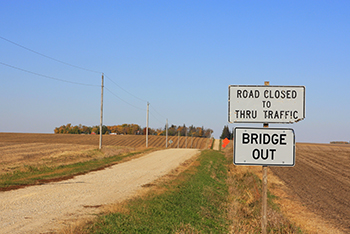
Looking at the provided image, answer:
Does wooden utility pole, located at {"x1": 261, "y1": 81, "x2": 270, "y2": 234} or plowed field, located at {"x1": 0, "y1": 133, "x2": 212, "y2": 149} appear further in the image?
plowed field, located at {"x1": 0, "y1": 133, "x2": 212, "y2": 149}

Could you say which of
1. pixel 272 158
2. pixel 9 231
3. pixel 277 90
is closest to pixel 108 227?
pixel 9 231

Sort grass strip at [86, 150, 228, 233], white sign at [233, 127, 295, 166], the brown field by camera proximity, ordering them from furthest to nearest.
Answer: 1. the brown field
2. grass strip at [86, 150, 228, 233]
3. white sign at [233, 127, 295, 166]

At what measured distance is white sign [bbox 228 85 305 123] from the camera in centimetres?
623

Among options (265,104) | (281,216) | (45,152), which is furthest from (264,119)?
(45,152)

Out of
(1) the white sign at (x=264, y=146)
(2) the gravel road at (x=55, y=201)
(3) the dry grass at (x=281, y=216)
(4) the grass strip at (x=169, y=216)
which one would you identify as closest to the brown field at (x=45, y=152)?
(2) the gravel road at (x=55, y=201)

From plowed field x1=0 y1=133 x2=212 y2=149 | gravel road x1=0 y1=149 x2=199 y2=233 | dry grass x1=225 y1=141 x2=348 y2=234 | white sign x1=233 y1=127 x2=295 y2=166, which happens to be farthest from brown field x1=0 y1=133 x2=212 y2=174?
white sign x1=233 y1=127 x2=295 y2=166

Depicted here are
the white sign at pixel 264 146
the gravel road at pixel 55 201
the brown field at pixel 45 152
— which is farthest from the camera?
the brown field at pixel 45 152

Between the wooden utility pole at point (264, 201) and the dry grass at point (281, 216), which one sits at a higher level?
the wooden utility pole at point (264, 201)

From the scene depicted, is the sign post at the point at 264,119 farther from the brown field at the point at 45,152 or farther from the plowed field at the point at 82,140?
the plowed field at the point at 82,140

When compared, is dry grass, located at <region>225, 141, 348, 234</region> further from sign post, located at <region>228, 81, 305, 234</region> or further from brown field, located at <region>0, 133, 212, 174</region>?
brown field, located at <region>0, 133, 212, 174</region>

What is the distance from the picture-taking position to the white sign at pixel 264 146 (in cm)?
616

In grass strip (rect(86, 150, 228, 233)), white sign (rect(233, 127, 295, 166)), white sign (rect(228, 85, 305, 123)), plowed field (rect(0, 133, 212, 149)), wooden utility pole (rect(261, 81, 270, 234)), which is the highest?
white sign (rect(228, 85, 305, 123))

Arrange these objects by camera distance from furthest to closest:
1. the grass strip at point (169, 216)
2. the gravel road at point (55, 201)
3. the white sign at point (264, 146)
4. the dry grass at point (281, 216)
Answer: the dry grass at point (281, 216)
the gravel road at point (55, 201)
the grass strip at point (169, 216)
the white sign at point (264, 146)

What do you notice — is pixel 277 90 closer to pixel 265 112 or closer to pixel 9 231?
pixel 265 112
